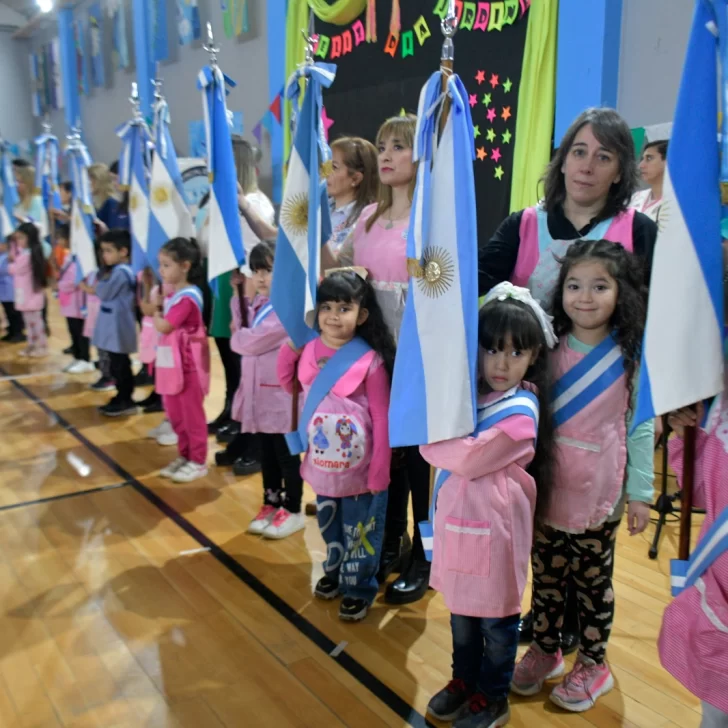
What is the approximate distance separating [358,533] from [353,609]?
24cm

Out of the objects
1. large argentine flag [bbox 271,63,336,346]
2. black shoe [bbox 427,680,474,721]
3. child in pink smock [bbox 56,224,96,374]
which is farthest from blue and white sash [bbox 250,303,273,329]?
child in pink smock [bbox 56,224,96,374]

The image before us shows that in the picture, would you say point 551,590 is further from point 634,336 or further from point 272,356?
point 272,356

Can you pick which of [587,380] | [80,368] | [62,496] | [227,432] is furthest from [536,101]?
[80,368]

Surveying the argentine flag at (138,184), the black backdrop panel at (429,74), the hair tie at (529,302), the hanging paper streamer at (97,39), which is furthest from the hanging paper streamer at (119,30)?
the hair tie at (529,302)

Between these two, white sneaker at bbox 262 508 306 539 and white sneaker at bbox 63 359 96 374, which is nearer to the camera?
white sneaker at bbox 262 508 306 539

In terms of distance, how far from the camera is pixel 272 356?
9.32ft

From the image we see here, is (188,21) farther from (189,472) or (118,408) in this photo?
(189,472)

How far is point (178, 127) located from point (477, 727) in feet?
24.8

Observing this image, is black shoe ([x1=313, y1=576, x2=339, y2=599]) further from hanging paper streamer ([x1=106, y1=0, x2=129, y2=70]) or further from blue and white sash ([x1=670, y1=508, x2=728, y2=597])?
hanging paper streamer ([x1=106, y1=0, x2=129, y2=70])

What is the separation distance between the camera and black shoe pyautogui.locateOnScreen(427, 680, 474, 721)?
1.77 metres

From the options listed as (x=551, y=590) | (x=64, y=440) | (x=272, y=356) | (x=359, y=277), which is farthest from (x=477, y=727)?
(x=64, y=440)

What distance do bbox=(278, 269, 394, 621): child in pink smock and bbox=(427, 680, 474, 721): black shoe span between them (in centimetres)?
49

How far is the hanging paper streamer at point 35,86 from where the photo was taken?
1151 centimetres

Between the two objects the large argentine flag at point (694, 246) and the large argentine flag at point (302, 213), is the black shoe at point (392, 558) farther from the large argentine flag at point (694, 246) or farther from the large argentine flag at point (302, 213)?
the large argentine flag at point (694, 246)
